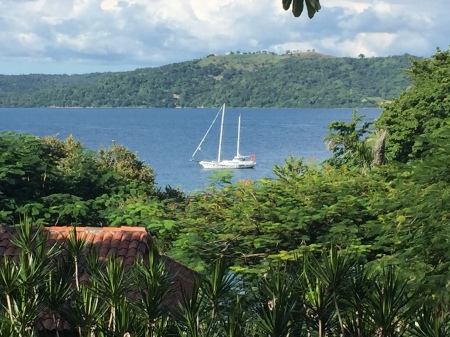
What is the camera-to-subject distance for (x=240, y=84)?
167250 mm

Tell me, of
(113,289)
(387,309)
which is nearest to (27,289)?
(113,289)

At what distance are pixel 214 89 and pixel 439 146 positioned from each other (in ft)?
517

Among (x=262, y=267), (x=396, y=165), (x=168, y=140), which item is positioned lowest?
(x=168, y=140)

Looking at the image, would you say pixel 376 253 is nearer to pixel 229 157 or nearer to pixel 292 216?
pixel 292 216

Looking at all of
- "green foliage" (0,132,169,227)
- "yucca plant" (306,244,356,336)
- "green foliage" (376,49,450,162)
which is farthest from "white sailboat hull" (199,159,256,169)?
"yucca plant" (306,244,356,336)

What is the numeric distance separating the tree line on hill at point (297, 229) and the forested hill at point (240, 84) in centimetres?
13503

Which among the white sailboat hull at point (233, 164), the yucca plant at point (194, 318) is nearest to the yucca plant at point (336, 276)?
the yucca plant at point (194, 318)

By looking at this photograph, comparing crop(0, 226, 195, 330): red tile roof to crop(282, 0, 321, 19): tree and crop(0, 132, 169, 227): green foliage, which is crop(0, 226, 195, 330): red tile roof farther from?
crop(282, 0, 321, 19): tree

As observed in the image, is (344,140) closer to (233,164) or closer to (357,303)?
(357,303)

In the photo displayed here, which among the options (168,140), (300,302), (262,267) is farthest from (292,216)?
(168,140)

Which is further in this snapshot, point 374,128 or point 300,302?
point 374,128

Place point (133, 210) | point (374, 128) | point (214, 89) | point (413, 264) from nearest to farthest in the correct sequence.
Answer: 1. point (413, 264)
2. point (133, 210)
3. point (374, 128)
4. point (214, 89)

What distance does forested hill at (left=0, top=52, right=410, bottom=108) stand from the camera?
159625mm

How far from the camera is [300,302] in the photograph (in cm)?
612
